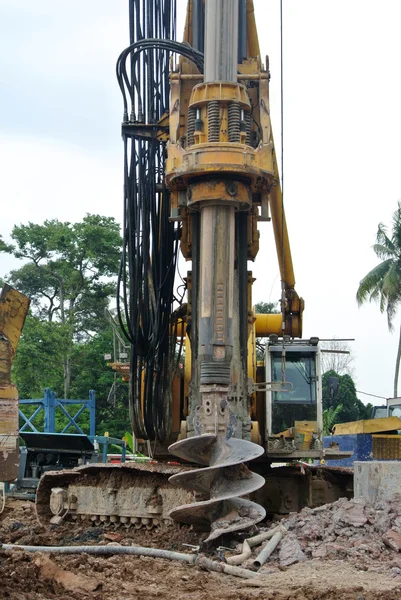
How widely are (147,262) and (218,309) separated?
1601 mm

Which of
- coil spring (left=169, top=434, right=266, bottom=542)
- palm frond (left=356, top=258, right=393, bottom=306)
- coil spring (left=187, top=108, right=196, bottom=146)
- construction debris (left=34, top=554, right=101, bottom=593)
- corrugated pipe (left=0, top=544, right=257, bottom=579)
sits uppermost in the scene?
palm frond (left=356, top=258, right=393, bottom=306)

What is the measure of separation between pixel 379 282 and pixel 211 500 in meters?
30.1

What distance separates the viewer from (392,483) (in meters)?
9.69

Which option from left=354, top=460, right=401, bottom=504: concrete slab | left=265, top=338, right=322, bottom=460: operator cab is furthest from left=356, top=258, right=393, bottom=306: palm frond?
left=354, top=460, right=401, bottom=504: concrete slab

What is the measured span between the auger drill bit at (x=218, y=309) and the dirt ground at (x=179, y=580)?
0.69m

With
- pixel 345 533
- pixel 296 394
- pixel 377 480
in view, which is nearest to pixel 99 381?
pixel 296 394

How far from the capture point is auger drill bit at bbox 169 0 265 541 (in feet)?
31.8

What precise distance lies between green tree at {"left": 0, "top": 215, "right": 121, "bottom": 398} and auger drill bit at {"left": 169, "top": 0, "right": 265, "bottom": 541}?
28.8m

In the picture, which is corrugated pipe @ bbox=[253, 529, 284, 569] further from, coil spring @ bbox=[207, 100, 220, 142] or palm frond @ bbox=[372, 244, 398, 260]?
palm frond @ bbox=[372, 244, 398, 260]

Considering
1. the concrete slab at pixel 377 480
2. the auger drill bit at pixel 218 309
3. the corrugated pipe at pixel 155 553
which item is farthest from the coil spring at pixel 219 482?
the concrete slab at pixel 377 480

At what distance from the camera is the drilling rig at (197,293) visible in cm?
1026

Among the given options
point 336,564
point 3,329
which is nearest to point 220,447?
point 336,564

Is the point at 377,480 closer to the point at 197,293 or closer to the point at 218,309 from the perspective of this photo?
the point at 218,309

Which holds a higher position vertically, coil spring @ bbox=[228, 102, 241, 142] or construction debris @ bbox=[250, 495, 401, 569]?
coil spring @ bbox=[228, 102, 241, 142]
